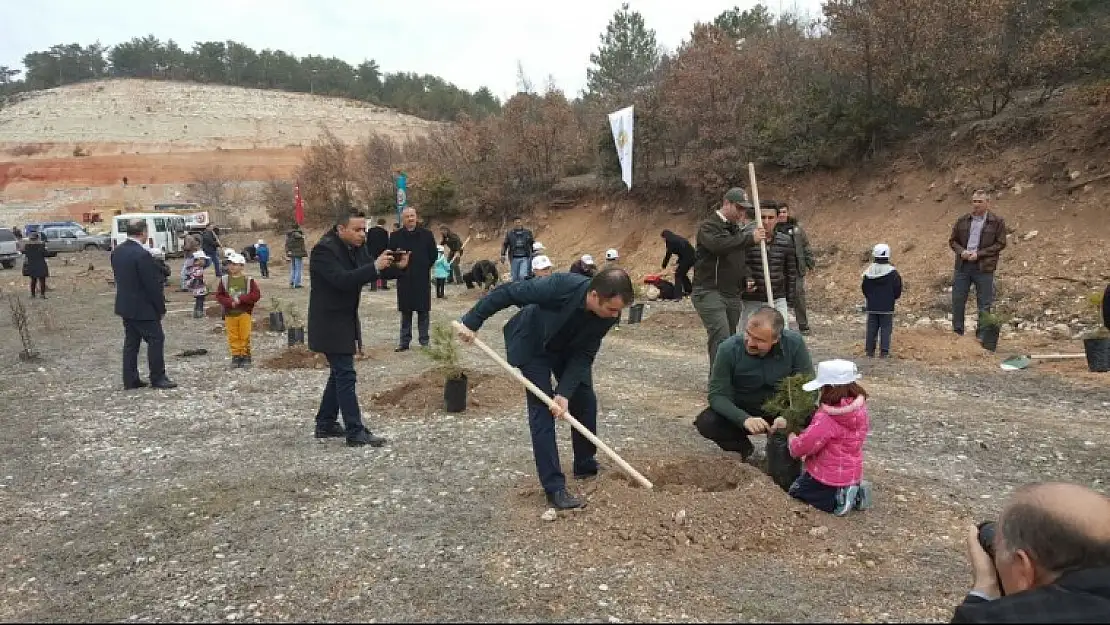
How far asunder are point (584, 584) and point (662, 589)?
1.22 ft

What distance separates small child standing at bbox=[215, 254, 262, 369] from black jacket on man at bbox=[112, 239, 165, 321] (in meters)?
0.93

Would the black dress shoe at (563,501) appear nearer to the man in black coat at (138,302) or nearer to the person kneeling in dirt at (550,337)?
the person kneeling in dirt at (550,337)

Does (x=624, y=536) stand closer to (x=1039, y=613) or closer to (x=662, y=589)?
(x=662, y=589)

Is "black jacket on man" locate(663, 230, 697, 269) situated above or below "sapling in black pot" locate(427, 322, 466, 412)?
above

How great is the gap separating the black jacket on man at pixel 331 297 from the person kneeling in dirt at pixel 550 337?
1.53m

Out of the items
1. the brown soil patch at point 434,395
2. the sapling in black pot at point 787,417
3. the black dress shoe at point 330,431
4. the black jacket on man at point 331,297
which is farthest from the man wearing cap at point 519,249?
the sapling in black pot at point 787,417

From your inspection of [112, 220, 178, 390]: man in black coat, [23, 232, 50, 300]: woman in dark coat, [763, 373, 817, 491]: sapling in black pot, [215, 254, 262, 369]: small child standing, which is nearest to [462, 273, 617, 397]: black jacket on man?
[763, 373, 817, 491]: sapling in black pot

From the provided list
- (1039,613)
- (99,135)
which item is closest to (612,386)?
(1039,613)

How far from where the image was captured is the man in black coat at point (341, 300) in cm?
535

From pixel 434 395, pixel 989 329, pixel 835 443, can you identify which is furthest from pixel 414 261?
pixel 989 329

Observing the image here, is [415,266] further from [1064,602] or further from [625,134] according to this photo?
[1064,602]

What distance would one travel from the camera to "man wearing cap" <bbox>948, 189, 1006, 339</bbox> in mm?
8391

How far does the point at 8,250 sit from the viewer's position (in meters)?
29.4

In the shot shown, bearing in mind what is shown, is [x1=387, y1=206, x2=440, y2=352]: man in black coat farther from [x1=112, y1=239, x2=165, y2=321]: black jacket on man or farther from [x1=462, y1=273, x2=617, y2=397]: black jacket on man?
[x1=462, y1=273, x2=617, y2=397]: black jacket on man
